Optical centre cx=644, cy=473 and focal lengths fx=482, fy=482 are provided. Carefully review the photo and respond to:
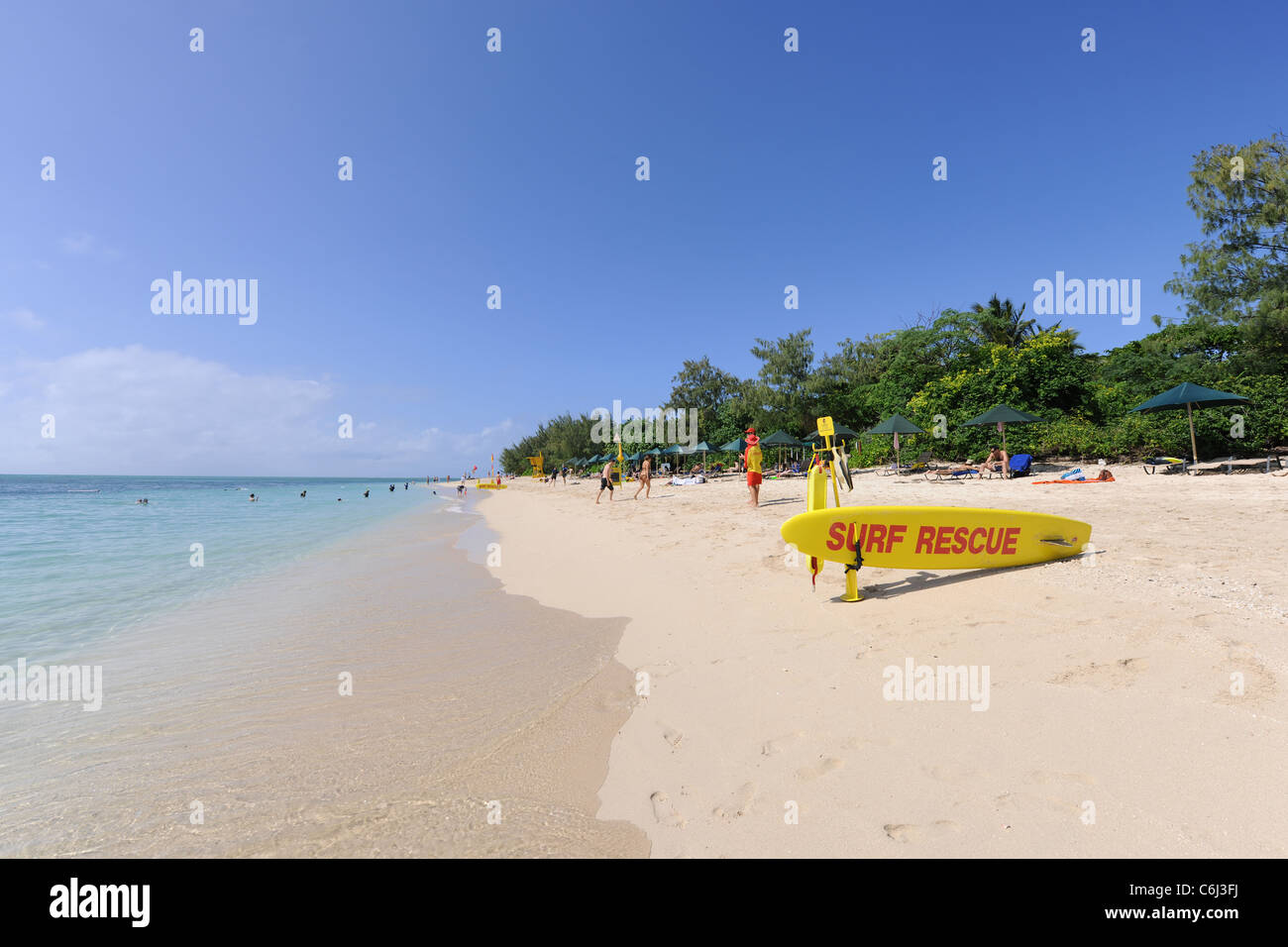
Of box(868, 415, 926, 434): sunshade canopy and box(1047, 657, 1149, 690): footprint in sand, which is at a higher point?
box(868, 415, 926, 434): sunshade canopy

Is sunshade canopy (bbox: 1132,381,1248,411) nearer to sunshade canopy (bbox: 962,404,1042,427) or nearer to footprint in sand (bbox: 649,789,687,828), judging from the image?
sunshade canopy (bbox: 962,404,1042,427)

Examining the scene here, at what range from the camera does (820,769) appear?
2311mm

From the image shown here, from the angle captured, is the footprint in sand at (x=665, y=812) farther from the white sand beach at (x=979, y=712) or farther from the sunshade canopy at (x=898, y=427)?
the sunshade canopy at (x=898, y=427)

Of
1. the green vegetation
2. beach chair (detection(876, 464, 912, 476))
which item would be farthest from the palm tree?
beach chair (detection(876, 464, 912, 476))

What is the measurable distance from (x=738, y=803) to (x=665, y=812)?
325 millimetres

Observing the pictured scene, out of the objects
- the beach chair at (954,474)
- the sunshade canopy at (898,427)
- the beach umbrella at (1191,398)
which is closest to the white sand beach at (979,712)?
the beach umbrella at (1191,398)

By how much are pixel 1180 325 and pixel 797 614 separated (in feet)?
136

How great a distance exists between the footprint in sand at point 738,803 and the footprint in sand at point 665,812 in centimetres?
16

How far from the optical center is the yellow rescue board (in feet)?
15.2

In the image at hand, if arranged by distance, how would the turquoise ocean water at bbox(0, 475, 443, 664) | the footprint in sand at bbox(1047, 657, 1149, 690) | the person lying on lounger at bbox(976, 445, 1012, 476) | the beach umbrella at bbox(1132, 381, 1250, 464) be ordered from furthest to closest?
1. the person lying on lounger at bbox(976, 445, 1012, 476)
2. the beach umbrella at bbox(1132, 381, 1250, 464)
3. the turquoise ocean water at bbox(0, 475, 443, 664)
4. the footprint in sand at bbox(1047, 657, 1149, 690)

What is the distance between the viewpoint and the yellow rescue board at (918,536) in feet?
15.2

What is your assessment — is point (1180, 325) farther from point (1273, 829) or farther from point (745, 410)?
point (1273, 829)

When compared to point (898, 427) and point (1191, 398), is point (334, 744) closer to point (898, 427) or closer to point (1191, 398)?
point (1191, 398)
